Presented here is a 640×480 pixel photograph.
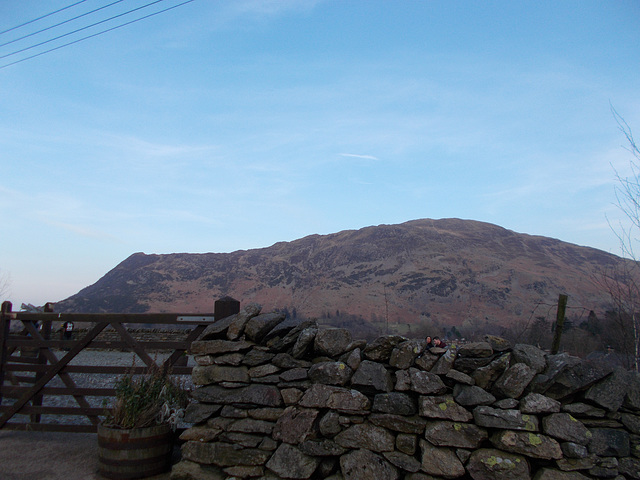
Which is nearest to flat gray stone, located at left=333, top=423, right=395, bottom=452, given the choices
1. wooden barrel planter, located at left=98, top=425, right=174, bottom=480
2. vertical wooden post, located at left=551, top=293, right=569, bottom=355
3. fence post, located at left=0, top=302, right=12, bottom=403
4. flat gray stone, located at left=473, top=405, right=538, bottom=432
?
flat gray stone, located at left=473, top=405, right=538, bottom=432

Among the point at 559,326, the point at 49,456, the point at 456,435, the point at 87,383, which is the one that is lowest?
the point at 87,383

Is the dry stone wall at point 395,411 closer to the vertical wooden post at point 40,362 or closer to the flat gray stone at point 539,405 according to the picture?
the flat gray stone at point 539,405

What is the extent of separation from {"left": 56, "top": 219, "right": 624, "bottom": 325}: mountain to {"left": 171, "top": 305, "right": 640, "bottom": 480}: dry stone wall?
17787mm

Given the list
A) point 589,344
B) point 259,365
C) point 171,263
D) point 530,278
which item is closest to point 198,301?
point 171,263

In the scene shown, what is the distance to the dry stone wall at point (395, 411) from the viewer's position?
164 inches

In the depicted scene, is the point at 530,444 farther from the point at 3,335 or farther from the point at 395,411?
the point at 3,335

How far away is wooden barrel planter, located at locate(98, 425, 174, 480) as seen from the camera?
196 inches

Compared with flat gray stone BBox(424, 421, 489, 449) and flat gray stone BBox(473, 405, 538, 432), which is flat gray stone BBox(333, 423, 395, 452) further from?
flat gray stone BBox(473, 405, 538, 432)

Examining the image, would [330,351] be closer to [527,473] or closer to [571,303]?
[527,473]

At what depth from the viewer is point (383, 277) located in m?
29.0

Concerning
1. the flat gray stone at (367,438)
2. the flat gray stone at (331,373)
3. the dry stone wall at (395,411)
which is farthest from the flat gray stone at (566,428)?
the flat gray stone at (331,373)

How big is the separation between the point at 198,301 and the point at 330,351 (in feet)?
82.5

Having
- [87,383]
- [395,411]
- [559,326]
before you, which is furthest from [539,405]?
[87,383]

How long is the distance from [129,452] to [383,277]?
24.8 meters
